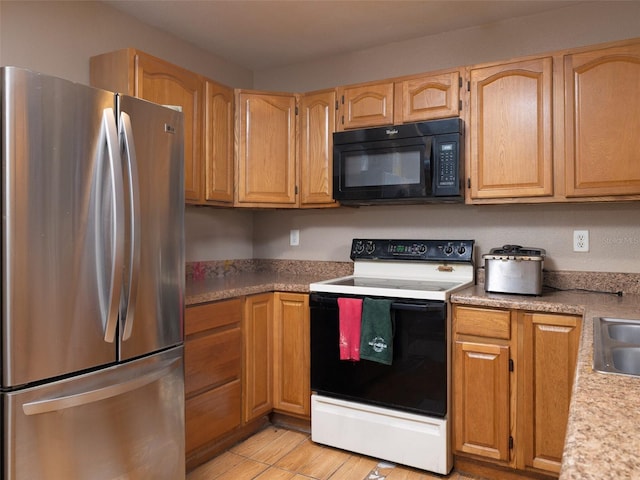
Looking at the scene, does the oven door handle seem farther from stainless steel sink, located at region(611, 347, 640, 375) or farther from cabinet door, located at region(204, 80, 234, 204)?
cabinet door, located at region(204, 80, 234, 204)

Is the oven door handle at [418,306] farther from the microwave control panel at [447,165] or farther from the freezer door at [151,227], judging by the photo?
the freezer door at [151,227]

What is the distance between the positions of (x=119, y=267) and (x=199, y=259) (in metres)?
1.47

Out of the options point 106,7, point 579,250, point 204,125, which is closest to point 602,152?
point 579,250

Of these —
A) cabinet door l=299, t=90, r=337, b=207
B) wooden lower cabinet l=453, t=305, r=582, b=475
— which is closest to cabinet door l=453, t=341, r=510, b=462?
wooden lower cabinet l=453, t=305, r=582, b=475

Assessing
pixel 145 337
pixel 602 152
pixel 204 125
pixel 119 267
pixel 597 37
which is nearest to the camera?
pixel 119 267

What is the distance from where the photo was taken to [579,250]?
2.43 meters

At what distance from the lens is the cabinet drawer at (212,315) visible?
2137mm

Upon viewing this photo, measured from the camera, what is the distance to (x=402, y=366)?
2.25 m

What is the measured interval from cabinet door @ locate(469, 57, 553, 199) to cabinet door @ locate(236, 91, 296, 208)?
1.10m

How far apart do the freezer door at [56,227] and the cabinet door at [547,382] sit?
5.57ft

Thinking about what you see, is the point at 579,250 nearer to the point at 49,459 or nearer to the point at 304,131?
the point at 304,131

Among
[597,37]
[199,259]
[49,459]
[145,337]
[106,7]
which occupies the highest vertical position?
[106,7]

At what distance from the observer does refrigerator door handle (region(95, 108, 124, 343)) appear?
1481 mm

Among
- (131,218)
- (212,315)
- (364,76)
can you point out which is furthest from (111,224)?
(364,76)
